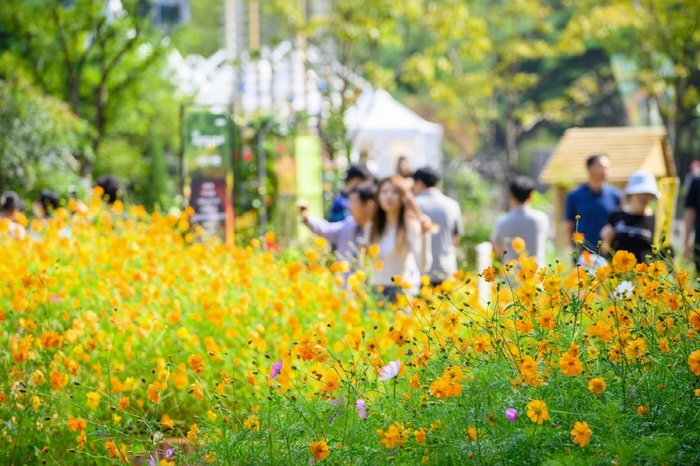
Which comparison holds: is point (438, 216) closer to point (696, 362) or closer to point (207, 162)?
point (207, 162)

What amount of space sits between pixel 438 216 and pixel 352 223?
0.80 metres

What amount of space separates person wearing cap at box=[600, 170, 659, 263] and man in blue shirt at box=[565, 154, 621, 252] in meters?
1.09

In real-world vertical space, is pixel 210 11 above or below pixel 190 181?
above

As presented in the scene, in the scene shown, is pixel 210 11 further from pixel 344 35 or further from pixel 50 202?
pixel 50 202

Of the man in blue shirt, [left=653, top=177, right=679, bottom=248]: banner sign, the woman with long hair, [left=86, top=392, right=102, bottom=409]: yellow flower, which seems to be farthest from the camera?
the man in blue shirt

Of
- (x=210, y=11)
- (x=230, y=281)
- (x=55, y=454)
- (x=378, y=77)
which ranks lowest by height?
(x=55, y=454)

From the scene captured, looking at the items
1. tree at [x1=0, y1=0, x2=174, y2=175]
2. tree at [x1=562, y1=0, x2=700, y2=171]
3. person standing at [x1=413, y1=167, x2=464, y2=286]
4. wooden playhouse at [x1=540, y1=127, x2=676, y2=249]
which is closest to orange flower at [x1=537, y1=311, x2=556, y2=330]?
person standing at [x1=413, y1=167, x2=464, y2=286]

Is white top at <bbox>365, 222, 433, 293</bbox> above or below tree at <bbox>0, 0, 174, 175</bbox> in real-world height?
below

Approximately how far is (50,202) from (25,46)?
13.7m

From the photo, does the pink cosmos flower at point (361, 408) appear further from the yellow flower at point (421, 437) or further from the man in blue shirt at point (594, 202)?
the man in blue shirt at point (594, 202)

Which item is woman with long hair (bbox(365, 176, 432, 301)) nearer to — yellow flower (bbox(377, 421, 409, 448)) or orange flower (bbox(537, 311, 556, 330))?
orange flower (bbox(537, 311, 556, 330))

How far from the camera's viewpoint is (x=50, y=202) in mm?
10492

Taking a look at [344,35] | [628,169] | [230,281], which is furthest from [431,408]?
[344,35]

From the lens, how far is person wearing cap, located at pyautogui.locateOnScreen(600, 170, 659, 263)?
7684mm
